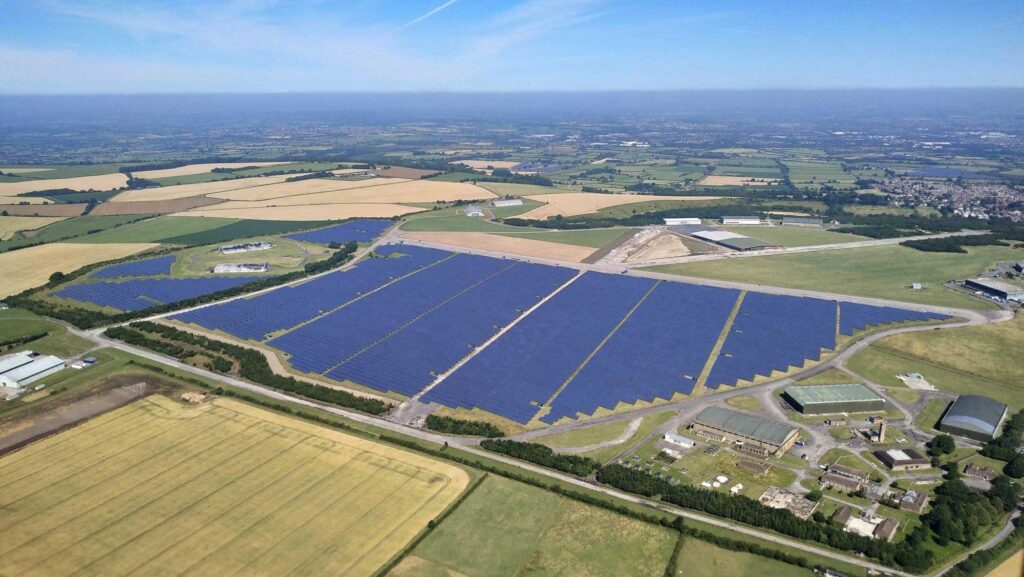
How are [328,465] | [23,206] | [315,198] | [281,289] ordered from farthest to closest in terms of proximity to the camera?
1. [315,198]
2. [23,206]
3. [281,289]
4. [328,465]

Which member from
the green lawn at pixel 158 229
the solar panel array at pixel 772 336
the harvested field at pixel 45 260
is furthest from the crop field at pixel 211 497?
the green lawn at pixel 158 229

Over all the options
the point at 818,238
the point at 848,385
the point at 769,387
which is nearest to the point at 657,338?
the point at 769,387

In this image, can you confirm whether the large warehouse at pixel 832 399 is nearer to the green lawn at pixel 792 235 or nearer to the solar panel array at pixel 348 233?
the green lawn at pixel 792 235

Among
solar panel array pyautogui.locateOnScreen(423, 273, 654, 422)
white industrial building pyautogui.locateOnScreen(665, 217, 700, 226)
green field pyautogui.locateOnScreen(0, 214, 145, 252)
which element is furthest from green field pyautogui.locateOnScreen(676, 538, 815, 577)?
green field pyautogui.locateOnScreen(0, 214, 145, 252)

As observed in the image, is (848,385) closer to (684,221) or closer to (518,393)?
(518,393)

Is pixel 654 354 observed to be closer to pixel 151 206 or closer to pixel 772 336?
pixel 772 336

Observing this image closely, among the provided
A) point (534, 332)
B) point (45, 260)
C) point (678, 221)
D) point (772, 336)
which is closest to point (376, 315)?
point (534, 332)

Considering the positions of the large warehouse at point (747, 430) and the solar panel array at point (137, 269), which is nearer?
the large warehouse at point (747, 430)
